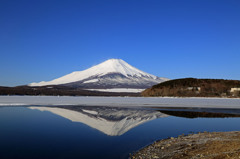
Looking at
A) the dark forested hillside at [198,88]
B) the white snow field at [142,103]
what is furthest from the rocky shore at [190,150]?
the dark forested hillside at [198,88]

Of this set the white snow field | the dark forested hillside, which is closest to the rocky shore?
the white snow field

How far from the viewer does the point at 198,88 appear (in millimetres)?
68125

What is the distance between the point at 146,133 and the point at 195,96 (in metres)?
53.2

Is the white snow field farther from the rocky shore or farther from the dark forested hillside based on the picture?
the rocky shore

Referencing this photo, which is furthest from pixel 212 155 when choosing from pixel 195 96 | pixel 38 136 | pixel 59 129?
pixel 195 96

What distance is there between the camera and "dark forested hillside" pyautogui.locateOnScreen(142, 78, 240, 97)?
64444 mm

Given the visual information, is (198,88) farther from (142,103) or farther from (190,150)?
(190,150)

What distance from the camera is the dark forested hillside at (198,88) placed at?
64.4 m

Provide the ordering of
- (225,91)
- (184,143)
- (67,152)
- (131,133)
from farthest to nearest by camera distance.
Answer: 1. (225,91)
2. (131,133)
3. (184,143)
4. (67,152)

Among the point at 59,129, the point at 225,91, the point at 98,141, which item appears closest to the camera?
the point at 98,141

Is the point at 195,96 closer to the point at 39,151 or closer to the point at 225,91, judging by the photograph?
the point at 225,91

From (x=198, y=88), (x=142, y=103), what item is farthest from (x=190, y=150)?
(x=198, y=88)

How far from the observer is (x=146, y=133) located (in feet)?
50.2

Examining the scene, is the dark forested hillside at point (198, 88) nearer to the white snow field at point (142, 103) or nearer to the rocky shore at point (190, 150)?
the white snow field at point (142, 103)
